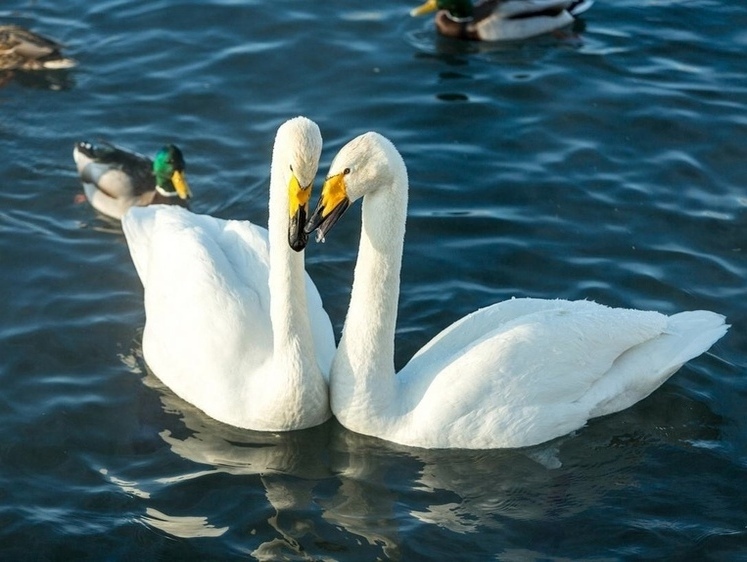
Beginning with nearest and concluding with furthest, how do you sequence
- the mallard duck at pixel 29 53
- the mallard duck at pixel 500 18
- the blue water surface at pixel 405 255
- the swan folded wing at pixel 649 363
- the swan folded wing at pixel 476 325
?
the blue water surface at pixel 405 255 < the swan folded wing at pixel 476 325 < the swan folded wing at pixel 649 363 < the mallard duck at pixel 29 53 < the mallard duck at pixel 500 18

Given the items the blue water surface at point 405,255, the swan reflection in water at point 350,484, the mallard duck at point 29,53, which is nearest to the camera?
the swan reflection in water at point 350,484

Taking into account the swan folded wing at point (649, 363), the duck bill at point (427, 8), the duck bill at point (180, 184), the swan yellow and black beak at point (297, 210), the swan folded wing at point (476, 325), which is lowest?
the swan folded wing at point (649, 363)

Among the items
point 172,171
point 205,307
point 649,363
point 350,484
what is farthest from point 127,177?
point 649,363

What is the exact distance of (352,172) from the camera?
8.55 metres

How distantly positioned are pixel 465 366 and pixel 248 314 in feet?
5.61

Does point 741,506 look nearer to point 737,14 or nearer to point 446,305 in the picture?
point 446,305

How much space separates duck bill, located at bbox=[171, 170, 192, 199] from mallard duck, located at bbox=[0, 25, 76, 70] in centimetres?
316

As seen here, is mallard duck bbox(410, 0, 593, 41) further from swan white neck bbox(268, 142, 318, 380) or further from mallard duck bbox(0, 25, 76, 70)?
swan white neck bbox(268, 142, 318, 380)

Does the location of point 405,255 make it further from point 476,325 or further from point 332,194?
point 332,194

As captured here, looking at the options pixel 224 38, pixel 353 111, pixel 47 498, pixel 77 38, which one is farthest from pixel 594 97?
pixel 47 498

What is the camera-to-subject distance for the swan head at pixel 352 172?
8516 millimetres

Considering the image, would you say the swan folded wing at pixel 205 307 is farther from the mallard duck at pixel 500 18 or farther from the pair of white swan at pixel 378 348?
the mallard duck at pixel 500 18

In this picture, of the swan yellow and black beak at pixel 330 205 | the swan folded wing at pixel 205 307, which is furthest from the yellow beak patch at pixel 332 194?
the swan folded wing at pixel 205 307

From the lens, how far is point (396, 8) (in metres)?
17.0
